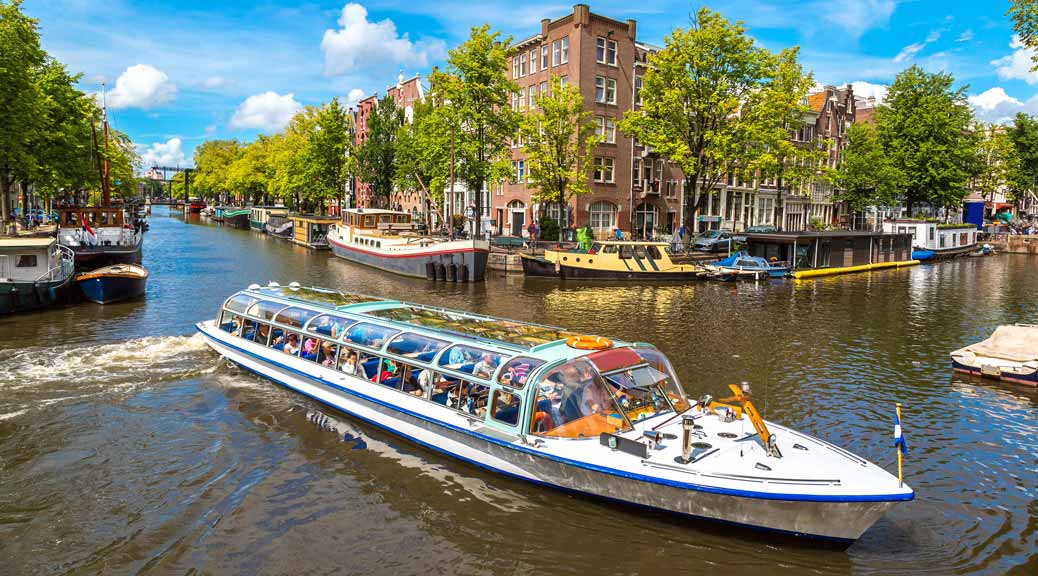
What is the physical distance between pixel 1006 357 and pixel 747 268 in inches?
961

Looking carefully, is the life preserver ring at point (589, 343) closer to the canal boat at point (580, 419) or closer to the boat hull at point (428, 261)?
the canal boat at point (580, 419)

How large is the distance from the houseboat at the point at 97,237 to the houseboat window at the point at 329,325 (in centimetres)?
2328

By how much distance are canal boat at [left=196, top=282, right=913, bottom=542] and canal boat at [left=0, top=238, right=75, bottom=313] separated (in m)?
17.5

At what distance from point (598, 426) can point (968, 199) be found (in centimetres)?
11053

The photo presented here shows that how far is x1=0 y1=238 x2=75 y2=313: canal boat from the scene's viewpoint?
86.3 feet

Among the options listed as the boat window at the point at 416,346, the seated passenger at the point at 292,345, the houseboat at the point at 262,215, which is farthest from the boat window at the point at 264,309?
the houseboat at the point at 262,215

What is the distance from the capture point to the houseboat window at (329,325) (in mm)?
15668

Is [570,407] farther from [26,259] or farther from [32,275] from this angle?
[26,259]

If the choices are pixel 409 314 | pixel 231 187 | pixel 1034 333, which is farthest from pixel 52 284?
pixel 231 187

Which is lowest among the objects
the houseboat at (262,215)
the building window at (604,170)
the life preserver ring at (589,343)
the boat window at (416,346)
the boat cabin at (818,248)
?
the boat window at (416,346)

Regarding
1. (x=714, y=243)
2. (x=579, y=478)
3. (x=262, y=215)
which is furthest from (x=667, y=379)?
(x=262, y=215)

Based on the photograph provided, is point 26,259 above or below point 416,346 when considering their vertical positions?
above

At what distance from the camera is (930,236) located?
203ft

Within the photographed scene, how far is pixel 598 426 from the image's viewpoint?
36.3 ft
